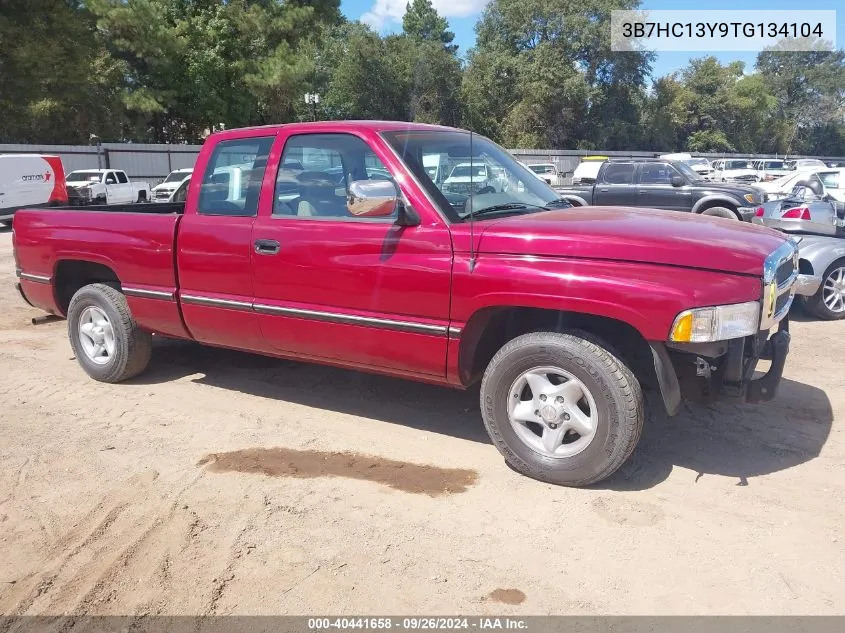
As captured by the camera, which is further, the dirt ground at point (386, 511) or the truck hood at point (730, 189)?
the truck hood at point (730, 189)

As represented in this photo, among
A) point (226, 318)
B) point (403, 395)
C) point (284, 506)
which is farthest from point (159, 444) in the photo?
point (403, 395)

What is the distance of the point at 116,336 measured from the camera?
5.58 meters

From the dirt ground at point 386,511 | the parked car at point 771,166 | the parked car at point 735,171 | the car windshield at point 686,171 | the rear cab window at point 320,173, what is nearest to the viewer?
the dirt ground at point 386,511

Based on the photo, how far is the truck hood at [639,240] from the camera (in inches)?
139

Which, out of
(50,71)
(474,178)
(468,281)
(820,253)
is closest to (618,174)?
(820,253)

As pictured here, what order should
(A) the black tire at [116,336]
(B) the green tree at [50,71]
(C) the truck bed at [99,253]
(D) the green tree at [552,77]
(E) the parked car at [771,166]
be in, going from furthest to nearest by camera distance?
1. (D) the green tree at [552,77]
2. (E) the parked car at [771,166]
3. (B) the green tree at [50,71]
4. (A) the black tire at [116,336]
5. (C) the truck bed at [99,253]

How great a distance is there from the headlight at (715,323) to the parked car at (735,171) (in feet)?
94.8

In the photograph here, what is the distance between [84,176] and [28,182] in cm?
381

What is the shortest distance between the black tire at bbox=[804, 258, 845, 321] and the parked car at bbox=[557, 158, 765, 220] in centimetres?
621

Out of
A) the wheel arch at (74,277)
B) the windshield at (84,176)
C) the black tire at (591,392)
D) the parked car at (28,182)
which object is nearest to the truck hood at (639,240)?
the black tire at (591,392)

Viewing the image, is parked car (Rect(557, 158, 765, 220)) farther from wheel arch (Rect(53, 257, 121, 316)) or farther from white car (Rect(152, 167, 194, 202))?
white car (Rect(152, 167, 194, 202))

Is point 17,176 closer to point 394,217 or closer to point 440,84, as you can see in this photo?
point 394,217

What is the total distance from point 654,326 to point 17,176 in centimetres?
2160

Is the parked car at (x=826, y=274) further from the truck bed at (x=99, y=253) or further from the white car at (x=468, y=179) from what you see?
the truck bed at (x=99, y=253)
